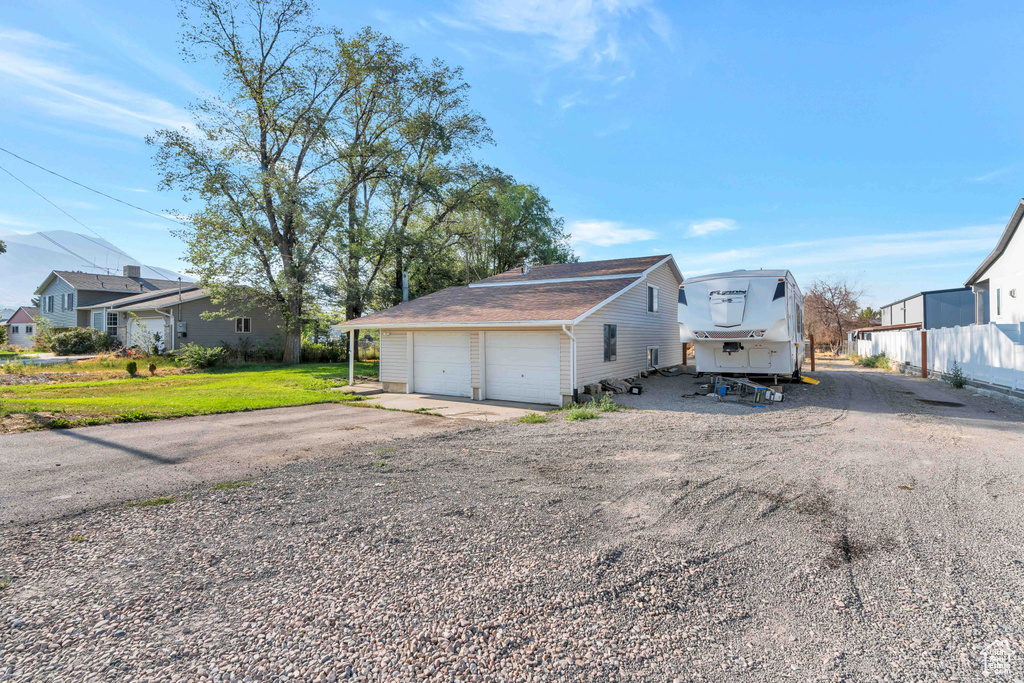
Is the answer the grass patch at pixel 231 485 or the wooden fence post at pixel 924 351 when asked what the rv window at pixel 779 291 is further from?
the grass patch at pixel 231 485

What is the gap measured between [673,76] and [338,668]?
51.0ft

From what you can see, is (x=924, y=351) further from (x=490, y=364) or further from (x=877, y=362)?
(x=490, y=364)

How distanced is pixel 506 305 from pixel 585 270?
4840 millimetres

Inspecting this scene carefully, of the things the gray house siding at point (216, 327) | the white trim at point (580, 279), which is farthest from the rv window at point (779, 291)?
the gray house siding at point (216, 327)

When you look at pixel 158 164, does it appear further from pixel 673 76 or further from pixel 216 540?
pixel 216 540

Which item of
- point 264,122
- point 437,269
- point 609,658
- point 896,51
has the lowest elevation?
point 609,658

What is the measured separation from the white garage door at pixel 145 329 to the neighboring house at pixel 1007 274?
118 ft

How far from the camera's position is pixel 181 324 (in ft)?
79.9

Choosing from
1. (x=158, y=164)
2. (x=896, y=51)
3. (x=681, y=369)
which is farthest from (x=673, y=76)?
(x=158, y=164)

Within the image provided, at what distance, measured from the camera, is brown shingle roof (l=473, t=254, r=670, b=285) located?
1652cm

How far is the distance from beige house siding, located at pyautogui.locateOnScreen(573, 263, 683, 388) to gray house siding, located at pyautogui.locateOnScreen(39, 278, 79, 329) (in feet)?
115

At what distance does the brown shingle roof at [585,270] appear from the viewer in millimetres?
16516

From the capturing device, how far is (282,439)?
26.1 feet

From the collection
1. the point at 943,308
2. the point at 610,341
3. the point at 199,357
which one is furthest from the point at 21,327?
the point at 943,308
